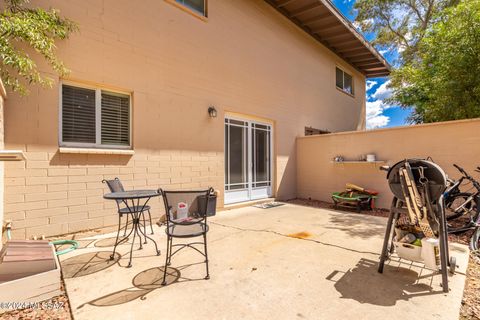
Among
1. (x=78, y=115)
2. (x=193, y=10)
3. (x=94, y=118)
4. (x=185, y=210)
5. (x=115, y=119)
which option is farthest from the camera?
(x=193, y=10)

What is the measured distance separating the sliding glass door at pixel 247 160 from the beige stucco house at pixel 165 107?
1.5 inches

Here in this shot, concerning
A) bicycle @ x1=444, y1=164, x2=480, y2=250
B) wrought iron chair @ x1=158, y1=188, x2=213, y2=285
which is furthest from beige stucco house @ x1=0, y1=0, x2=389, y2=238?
bicycle @ x1=444, y1=164, x2=480, y2=250

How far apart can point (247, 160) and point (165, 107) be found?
9.10 ft

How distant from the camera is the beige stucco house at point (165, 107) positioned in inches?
149

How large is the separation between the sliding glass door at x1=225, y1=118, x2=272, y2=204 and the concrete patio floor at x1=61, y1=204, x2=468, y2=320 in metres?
2.68

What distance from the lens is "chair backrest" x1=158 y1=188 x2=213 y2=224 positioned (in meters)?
2.59

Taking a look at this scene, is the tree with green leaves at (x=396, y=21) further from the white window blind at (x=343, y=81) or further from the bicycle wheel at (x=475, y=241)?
the bicycle wheel at (x=475, y=241)

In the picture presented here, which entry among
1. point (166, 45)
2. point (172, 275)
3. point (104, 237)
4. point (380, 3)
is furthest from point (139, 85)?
point (380, 3)

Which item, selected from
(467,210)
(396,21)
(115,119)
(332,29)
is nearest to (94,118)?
(115,119)

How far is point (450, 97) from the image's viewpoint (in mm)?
6164

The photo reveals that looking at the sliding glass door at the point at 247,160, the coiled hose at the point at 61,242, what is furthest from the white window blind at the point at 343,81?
the coiled hose at the point at 61,242

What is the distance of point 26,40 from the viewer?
128 inches

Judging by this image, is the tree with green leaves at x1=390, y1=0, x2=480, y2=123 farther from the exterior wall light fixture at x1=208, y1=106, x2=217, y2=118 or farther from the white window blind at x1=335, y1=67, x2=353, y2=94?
the exterior wall light fixture at x1=208, y1=106, x2=217, y2=118

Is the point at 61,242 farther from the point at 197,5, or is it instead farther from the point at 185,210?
the point at 197,5
